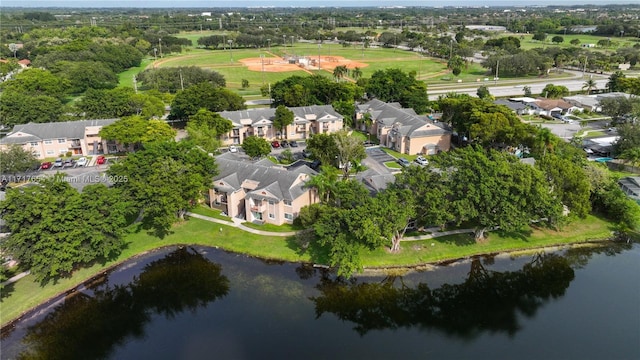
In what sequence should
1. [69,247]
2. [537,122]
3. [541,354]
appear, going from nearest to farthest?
[541,354]
[69,247]
[537,122]

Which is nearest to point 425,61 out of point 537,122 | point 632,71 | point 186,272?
point 632,71

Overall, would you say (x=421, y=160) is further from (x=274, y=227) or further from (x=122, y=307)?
(x=122, y=307)

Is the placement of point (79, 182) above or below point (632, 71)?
below

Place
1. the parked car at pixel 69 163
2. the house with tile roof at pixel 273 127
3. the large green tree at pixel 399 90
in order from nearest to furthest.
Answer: the parked car at pixel 69 163 → the house with tile roof at pixel 273 127 → the large green tree at pixel 399 90

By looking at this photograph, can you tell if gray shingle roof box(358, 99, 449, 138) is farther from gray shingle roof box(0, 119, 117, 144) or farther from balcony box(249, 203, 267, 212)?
gray shingle roof box(0, 119, 117, 144)

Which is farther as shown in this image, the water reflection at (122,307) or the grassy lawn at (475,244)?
the grassy lawn at (475,244)

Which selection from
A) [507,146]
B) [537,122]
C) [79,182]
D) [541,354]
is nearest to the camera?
[541,354]

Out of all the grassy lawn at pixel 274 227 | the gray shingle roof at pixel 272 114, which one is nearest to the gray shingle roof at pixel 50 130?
the gray shingle roof at pixel 272 114

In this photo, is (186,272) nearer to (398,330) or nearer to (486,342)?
(398,330)

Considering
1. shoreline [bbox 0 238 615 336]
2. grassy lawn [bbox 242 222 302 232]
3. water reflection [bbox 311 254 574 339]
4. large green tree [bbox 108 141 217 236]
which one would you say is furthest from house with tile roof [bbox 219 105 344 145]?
water reflection [bbox 311 254 574 339]

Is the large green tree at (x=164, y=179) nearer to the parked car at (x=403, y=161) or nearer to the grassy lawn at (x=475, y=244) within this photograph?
the grassy lawn at (x=475, y=244)
